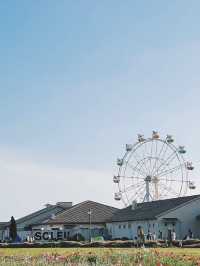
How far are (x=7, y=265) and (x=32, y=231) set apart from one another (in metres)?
60.4

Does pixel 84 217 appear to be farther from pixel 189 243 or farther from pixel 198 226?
pixel 189 243

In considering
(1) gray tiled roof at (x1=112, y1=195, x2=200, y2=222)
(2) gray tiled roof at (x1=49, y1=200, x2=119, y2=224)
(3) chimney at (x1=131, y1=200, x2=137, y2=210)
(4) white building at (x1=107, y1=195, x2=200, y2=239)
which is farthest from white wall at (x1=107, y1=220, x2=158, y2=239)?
(2) gray tiled roof at (x1=49, y1=200, x2=119, y2=224)

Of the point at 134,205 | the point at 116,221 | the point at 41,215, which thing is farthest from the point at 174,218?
the point at 41,215

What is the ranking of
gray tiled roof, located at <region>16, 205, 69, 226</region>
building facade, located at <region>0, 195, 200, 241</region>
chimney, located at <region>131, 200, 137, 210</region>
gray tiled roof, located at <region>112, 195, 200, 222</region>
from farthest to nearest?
gray tiled roof, located at <region>16, 205, 69, 226</region> < chimney, located at <region>131, 200, 137, 210</region> < gray tiled roof, located at <region>112, 195, 200, 222</region> < building facade, located at <region>0, 195, 200, 241</region>

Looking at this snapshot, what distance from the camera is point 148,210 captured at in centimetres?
6272

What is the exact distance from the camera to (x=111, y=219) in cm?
6931

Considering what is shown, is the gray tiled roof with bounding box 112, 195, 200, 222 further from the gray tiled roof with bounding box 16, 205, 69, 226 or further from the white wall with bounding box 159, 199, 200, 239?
the gray tiled roof with bounding box 16, 205, 69, 226

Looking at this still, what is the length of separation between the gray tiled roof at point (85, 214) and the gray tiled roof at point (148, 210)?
136 inches

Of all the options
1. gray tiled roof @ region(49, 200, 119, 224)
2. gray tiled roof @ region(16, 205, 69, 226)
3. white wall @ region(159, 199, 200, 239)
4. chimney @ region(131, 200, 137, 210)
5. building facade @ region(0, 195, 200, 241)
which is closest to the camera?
white wall @ region(159, 199, 200, 239)

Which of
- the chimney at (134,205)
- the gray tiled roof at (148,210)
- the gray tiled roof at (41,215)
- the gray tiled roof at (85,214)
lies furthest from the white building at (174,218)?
the gray tiled roof at (41,215)

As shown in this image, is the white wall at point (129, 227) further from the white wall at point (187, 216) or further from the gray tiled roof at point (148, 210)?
the white wall at point (187, 216)

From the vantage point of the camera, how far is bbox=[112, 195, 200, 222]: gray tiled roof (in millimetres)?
59875

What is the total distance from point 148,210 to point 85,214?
1283 centimetres

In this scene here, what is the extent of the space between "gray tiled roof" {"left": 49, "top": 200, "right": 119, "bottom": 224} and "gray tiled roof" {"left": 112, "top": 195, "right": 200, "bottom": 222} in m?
3.46
